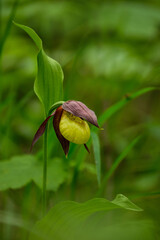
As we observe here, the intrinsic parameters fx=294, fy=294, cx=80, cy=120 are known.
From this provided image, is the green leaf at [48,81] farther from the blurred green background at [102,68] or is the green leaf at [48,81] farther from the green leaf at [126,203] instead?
the blurred green background at [102,68]

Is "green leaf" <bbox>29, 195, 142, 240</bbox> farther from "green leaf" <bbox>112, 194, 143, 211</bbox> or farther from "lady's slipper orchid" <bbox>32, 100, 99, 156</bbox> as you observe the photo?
"lady's slipper orchid" <bbox>32, 100, 99, 156</bbox>

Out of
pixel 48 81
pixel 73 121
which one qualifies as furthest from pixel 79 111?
pixel 48 81

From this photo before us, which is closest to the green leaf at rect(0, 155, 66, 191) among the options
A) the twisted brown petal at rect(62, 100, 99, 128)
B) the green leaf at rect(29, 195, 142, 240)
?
→ the green leaf at rect(29, 195, 142, 240)

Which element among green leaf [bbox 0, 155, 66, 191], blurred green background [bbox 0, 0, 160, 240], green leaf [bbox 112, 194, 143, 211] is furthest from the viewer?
blurred green background [bbox 0, 0, 160, 240]

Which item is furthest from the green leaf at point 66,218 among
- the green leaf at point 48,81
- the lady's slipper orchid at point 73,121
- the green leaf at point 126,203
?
the green leaf at point 48,81

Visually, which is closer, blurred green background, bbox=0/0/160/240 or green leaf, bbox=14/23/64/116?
green leaf, bbox=14/23/64/116

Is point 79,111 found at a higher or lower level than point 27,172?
higher

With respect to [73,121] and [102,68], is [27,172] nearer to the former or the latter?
[73,121]
